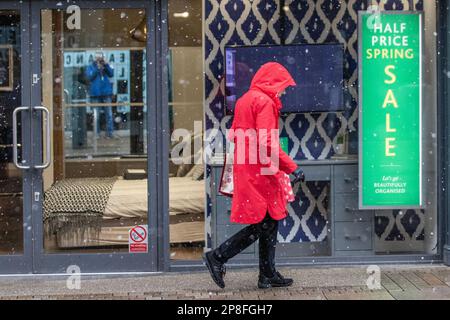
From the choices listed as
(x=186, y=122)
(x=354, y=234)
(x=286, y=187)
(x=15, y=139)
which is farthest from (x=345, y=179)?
(x=15, y=139)

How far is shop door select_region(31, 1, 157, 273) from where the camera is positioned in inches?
307

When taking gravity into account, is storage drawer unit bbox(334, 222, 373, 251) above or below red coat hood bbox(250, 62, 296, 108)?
below

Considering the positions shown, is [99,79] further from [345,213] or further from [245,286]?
[345,213]

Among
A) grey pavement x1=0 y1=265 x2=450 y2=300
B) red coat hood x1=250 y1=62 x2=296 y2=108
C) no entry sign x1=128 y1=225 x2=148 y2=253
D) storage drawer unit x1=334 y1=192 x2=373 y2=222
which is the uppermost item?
red coat hood x1=250 y1=62 x2=296 y2=108

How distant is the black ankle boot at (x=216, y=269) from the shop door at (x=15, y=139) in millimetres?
1753

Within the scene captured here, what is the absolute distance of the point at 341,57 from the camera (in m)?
7.93

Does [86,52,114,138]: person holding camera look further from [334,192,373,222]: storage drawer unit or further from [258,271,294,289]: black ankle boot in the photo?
[334,192,373,222]: storage drawer unit

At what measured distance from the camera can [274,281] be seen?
23.7ft

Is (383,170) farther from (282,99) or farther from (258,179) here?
(258,179)

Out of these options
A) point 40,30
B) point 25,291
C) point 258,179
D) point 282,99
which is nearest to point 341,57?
point 282,99

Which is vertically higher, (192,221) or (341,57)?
(341,57)

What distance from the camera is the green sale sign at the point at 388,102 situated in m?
7.95

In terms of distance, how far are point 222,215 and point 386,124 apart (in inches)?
66.5

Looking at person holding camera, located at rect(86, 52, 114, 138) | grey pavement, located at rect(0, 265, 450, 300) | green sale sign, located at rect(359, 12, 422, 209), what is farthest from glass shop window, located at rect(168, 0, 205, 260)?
green sale sign, located at rect(359, 12, 422, 209)
